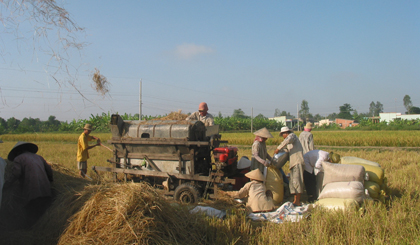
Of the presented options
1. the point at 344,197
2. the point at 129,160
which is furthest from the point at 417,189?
the point at 129,160

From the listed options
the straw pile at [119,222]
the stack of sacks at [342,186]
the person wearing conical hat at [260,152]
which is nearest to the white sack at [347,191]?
the stack of sacks at [342,186]

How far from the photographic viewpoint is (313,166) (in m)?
6.07

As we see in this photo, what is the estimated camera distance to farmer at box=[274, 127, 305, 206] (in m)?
5.61

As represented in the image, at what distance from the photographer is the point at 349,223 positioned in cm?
384

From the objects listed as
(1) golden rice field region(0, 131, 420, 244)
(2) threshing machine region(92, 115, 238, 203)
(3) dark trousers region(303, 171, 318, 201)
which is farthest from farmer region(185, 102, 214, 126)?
(1) golden rice field region(0, 131, 420, 244)

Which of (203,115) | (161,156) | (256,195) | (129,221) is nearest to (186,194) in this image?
(161,156)

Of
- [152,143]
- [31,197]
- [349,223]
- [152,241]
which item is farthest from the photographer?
[152,143]

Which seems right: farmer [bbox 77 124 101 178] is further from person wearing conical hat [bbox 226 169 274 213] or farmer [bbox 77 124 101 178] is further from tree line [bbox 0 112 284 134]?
tree line [bbox 0 112 284 134]

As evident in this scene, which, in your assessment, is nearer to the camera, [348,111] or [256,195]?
[256,195]

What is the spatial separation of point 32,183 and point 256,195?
12.0 ft

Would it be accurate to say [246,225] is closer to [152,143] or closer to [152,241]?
[152,241]

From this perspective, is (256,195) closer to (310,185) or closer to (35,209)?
(310,185)

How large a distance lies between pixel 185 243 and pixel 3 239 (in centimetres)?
A: 242

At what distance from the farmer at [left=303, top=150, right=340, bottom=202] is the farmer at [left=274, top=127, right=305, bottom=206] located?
376 mm
